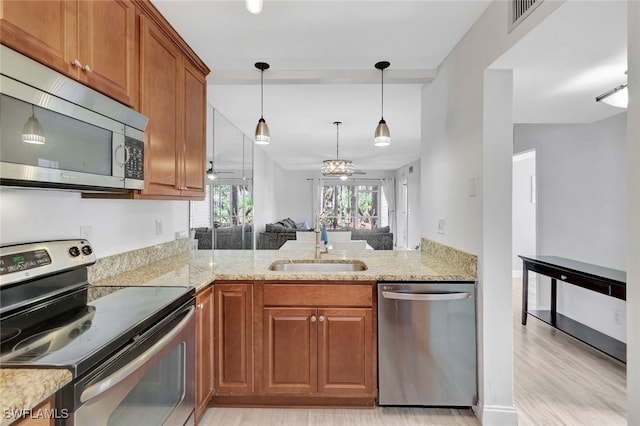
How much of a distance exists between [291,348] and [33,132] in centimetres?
165

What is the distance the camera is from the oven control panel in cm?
122

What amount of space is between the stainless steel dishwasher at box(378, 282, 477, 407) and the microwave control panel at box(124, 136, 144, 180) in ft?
4.81

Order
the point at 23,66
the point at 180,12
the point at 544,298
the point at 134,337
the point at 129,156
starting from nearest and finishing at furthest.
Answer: the point at 23,66
the point at 134,337
the point at 129,156
the point at 180,12
the point at 544,298

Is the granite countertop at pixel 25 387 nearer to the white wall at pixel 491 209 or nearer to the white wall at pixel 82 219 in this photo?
the white wall at pixel 82 219

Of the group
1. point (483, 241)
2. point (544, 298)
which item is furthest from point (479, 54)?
point (544, 298)

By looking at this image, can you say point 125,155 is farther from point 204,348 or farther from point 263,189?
point 263,189

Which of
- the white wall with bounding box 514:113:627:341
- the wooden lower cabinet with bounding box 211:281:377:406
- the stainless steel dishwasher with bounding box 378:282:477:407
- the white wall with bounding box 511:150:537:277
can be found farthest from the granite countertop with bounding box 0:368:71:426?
the white wall with bounding box 511:150:537:277

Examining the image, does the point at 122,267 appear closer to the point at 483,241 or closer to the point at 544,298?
the point at 483,241

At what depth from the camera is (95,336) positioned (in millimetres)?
1034

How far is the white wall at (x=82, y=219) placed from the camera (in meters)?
1.34

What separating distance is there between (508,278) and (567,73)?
1.33m

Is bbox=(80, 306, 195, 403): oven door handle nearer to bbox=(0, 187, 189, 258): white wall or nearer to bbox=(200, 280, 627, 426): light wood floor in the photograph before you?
bbox=(0, 187, 189, 258): white wall

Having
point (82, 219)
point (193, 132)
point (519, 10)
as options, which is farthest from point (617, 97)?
point (82, 219)

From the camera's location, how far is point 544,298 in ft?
12.6
